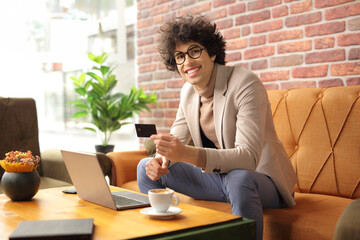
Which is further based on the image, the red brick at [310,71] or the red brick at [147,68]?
the red brick at [147,68]

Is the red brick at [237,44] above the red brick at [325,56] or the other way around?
above

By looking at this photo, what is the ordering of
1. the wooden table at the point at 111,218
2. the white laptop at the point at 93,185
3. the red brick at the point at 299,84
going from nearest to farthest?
the wooden table at the point at 111,218
the white laptop at the point at 93,185
the red brick at the point at 299,84

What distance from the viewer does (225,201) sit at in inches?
79.0

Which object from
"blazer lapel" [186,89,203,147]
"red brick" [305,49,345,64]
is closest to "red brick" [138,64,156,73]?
"red brick" [305,49,345,64]

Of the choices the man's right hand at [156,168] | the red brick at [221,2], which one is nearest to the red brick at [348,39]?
the red brick at [221,2]

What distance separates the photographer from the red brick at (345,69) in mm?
2416

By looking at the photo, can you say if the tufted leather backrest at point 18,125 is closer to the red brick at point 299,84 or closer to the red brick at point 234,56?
the red brick at point 234,56

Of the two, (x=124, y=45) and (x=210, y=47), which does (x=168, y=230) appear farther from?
(x=124, y=45)

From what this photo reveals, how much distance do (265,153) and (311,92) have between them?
55 cm

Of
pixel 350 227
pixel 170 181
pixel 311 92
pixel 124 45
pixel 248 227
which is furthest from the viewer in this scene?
pixel 124 45

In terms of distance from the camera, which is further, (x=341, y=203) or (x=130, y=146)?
(x=130, y=146)

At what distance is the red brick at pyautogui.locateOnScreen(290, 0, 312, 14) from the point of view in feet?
8.58

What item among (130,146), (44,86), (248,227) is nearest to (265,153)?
(248,227)

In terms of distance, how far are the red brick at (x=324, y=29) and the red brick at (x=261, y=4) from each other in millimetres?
A: 296
